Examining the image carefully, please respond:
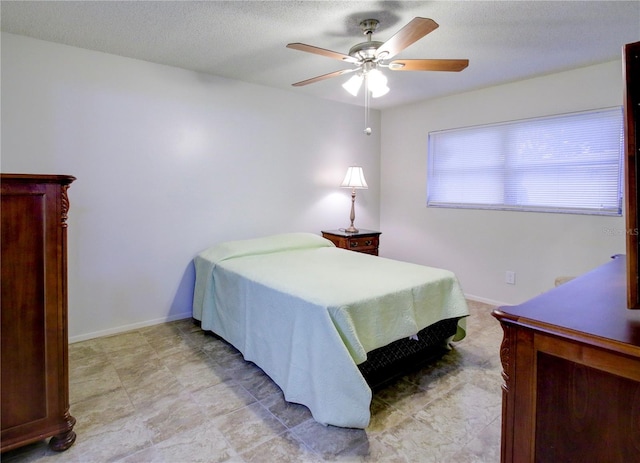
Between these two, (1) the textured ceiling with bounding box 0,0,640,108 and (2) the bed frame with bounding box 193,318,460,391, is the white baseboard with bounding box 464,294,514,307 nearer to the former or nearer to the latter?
(2) the bed frame with bounding box 193,318,460,391

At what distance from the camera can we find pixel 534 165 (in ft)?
11.1

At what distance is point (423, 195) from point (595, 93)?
1847 mm

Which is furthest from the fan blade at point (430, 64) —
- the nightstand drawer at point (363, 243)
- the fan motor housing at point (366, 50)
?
the nightstand drawer at point (363, 243)

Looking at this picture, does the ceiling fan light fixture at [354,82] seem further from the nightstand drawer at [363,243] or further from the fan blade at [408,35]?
the nightstand drawer at [363,243]

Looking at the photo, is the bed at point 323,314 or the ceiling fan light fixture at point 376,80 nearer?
the bed at point 323,314

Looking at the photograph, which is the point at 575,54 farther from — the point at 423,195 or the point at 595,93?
the point at 423,195

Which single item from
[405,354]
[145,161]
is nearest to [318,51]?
[145,161]

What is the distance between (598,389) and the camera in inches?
29.5

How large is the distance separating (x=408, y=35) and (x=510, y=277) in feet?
8.90

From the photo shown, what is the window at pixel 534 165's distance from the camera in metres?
2.96

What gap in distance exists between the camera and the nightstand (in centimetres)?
389

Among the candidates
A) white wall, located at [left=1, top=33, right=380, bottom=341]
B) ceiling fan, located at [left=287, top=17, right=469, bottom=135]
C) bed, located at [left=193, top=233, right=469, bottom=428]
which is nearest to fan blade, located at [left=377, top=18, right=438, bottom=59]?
ceiling fan, located at [left=287, top=17, right=469, bottom=135]

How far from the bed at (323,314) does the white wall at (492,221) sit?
1.35 metres

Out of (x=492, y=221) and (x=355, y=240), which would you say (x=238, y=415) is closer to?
(x=355, y=240)
